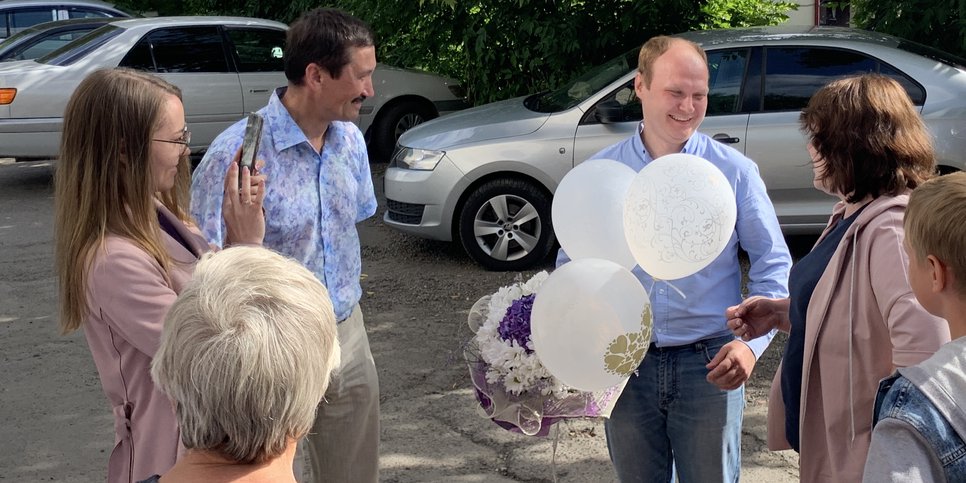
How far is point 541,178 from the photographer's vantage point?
299 inches

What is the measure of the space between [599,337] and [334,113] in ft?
3.74

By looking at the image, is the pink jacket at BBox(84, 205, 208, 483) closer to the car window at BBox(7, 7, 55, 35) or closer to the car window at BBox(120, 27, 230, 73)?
the car window at BBox(120, 27, 230, 73)

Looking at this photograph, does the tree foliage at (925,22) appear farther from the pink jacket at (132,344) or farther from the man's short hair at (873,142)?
the pink jacket at (132,344)

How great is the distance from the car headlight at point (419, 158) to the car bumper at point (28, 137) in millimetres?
4571

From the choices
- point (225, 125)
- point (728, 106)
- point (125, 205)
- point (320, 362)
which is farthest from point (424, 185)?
point (320, 362)

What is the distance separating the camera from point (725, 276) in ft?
9.83

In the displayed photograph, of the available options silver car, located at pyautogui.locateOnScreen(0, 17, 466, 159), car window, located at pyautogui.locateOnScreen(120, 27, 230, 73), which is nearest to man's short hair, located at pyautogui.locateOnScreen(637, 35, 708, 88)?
silver car, located at pyautogui.locateOnScreen(0, 17, 466, 159)

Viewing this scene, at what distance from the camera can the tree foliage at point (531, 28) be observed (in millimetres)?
9562

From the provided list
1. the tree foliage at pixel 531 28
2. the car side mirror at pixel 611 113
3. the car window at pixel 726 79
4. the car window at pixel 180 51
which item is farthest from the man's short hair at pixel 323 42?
the car window at pixel 180 51

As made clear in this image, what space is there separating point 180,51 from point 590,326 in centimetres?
973

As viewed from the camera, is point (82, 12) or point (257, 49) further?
point (82, 12)

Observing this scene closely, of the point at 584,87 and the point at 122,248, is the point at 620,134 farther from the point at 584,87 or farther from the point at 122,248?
the point at 122,248

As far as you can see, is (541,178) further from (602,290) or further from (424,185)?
(602,290)

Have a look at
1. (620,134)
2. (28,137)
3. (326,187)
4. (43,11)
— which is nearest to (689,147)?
(326,187)
